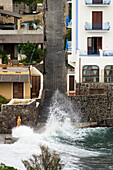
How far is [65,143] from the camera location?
171ft

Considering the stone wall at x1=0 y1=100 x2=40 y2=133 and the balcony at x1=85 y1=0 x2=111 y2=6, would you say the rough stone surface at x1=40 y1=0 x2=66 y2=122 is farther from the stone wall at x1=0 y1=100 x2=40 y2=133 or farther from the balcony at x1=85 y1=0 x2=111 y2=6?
the balcony at x1=85 y1=0 x2=111 y2=6

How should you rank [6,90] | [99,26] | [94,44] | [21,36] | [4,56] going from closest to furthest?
[6,90]
[99,26]
[94,44]
[4,56]
[21,36]

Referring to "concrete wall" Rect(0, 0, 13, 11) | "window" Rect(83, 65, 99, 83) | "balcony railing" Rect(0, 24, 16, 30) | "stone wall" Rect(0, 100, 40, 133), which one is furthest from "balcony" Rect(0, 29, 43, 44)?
"stone wall" Rect(0, 100, 40, 133)

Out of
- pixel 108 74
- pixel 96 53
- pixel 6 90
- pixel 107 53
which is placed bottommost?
pixel 6 90

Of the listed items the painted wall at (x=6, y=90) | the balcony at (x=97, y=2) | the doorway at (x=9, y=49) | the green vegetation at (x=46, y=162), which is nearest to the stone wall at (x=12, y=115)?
the painted wall at (x=6, y=90)

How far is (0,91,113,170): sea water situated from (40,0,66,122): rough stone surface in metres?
1.96

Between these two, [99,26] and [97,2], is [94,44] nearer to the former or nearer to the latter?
[99,26]

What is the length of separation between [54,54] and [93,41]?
15.9 metres

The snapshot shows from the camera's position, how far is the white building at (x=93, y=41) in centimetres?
6303

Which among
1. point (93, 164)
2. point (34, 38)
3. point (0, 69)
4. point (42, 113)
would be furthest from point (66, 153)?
point (34, 38)

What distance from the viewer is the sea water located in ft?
151

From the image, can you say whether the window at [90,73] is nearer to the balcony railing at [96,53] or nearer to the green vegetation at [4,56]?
the balcony railing at [96,53]

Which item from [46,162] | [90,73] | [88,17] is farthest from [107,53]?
[46,162]

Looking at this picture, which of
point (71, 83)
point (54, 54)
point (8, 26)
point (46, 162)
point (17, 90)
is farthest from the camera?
point (8, 26)
